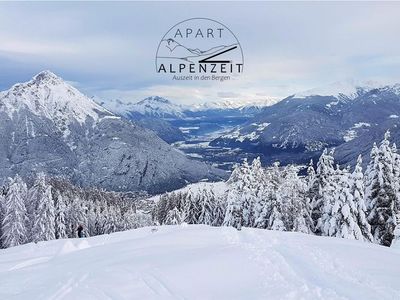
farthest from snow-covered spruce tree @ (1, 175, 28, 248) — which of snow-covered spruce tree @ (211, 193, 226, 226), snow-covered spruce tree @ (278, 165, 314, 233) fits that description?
snow-covered spruce tree @ (278, 165, 314, 233)

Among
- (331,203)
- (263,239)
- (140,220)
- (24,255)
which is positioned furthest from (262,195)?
(140,220)

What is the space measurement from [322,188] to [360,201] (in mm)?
4387

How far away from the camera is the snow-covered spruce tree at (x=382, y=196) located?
36.2m

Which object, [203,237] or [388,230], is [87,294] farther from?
[388,230]

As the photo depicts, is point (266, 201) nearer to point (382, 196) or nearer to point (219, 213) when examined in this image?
point (382, 196)

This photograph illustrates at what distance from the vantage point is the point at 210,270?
17047 millimetres

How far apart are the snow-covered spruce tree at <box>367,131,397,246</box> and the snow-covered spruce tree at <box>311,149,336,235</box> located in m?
3.24

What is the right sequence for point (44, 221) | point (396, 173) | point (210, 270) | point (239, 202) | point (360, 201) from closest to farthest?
point (210, 270) → point (360, 201) → point (396, 173) → point (239, 202) → point (44, 221)

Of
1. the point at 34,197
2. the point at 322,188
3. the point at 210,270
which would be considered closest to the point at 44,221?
the point at 34,197

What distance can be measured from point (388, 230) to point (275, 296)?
83.1 feet

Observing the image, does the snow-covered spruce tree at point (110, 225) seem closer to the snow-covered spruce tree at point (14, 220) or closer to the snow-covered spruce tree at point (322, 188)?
the snow-covered spruce tree at point (14, 220)

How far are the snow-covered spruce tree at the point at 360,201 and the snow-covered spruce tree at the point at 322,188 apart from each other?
1.92 metres

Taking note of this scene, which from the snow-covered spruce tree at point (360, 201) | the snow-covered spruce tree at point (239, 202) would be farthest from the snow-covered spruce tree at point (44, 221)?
the snow-covered spruce tree at point (360, 201)

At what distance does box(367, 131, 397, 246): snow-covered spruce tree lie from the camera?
36156 mm
